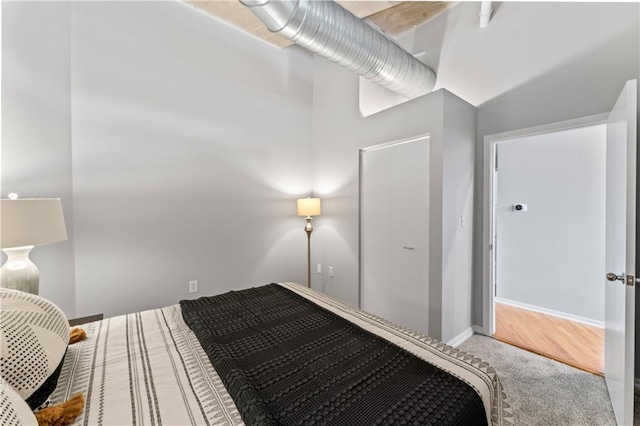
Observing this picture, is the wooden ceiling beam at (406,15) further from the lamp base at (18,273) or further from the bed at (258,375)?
the lamp base at (18,273)

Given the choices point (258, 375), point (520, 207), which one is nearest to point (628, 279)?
point (258, 375)

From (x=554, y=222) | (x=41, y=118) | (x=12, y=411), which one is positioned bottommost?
(x=12, y=411)

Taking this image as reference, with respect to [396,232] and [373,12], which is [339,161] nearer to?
[396,232]

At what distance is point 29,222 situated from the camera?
1.52m

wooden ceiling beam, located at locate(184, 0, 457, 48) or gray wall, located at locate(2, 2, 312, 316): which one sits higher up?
wooden ceiling beam, located at locate(184, 0, 457, 48)

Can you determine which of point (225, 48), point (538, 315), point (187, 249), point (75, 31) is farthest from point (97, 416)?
point (538, 315)

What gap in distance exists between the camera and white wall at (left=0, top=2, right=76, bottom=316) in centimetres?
196

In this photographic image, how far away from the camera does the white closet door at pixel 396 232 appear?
2.52 meters

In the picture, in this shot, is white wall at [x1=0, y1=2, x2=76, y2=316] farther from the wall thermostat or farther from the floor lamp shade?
the wall thermostat

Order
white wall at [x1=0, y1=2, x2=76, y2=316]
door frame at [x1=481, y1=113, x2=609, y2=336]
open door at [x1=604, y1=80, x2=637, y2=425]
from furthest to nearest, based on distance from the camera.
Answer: door frame at [x1=481, y1=113, x2=609, y2=336], white wall at [x1=0, y1=2, x2=76, y2=316], open door at [x1=604, y1=80, x2=637, y2=425]

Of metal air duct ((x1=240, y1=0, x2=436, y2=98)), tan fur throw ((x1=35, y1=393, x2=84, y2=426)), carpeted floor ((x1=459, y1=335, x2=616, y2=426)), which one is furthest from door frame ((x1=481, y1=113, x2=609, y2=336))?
tan fur throw ((x1=35, y1=393, x2=84, y2=426))

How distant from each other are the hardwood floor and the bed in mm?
1800

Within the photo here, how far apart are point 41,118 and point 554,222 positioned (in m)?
5.08

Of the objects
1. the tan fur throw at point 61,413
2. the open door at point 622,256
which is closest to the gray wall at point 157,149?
the tan fur throw at point 61,413
